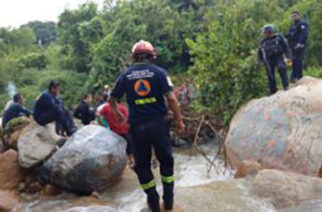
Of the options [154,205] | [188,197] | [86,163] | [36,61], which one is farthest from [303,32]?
[36,61]

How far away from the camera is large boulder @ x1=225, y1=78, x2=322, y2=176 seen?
→ 732 cm

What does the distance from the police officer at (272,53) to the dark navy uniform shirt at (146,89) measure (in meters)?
4.96

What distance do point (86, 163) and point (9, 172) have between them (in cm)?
179

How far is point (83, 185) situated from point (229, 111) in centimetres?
417

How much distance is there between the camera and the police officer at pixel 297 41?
9.75m

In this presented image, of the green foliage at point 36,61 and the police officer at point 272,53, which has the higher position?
the green foliage at point 36,61

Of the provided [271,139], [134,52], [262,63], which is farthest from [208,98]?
[134,52]

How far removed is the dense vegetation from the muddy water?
1806mm

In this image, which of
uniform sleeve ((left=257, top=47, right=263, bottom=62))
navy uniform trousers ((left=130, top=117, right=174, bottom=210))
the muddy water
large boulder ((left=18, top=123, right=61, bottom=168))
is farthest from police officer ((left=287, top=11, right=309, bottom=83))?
navy uniform trousers ((left=130, top=117, right=174, bottom=210))

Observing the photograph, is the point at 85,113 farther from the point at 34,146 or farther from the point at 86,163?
the point at 86,163

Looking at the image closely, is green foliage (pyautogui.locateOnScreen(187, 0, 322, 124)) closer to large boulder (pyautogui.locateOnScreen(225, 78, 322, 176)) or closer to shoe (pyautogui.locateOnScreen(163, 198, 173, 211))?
large boulder (pyautogui.locateOnScreen(225, 78, 322, 176))

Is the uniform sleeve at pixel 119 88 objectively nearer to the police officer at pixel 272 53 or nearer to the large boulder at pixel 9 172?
the large boulder at pixel 9 172

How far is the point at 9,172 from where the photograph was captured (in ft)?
29.5

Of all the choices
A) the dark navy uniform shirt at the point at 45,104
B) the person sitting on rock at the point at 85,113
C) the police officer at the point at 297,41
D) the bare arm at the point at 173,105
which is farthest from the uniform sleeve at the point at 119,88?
the person sitting on rock at the point at 85,113
